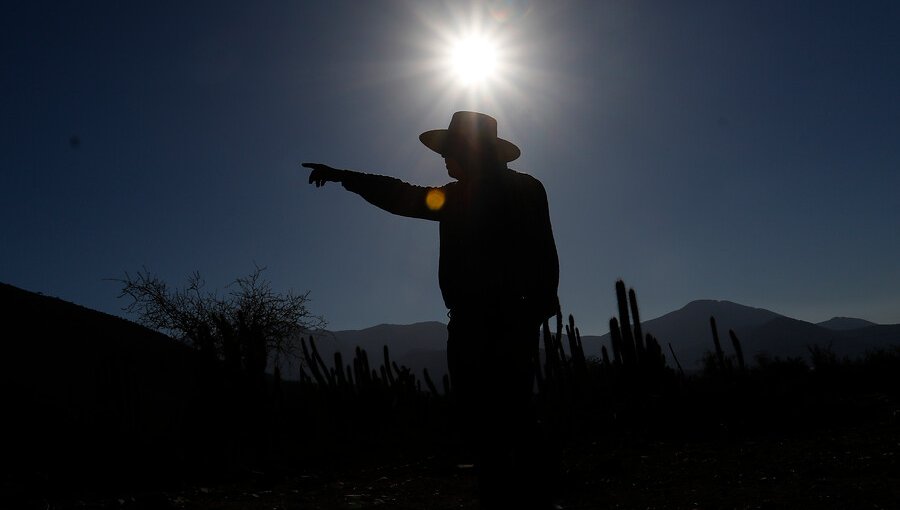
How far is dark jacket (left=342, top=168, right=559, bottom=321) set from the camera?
304cm

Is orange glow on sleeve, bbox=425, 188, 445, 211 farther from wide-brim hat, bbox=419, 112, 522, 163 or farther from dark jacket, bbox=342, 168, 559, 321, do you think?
wide-brim hat, bbox=419, 112, 522, 163

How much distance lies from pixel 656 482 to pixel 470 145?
3.69 meters

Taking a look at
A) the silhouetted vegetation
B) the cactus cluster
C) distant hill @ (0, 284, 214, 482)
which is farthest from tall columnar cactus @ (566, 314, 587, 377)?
distant hill @ (0, 284, 214, 482)

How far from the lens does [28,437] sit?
1149 centimetres

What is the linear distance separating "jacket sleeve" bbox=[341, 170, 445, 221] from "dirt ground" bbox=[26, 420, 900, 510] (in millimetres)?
2674

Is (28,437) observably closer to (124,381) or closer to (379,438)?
(124,381)

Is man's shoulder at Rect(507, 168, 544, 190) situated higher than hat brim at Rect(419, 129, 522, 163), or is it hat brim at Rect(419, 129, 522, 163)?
hat brim at Rect(419, 129, 522, 163)

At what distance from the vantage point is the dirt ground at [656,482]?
418 centimetres

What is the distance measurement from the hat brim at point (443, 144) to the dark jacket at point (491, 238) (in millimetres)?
295

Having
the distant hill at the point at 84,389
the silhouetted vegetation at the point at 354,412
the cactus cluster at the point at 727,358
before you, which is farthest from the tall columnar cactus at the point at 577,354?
the distant hill at the point at 84,389

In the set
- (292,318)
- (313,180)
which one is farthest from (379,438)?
(292,318)

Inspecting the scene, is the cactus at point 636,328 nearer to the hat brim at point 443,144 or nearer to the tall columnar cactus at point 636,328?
the tall columnar cactus at point 636,328

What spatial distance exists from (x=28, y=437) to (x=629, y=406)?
1207 cm

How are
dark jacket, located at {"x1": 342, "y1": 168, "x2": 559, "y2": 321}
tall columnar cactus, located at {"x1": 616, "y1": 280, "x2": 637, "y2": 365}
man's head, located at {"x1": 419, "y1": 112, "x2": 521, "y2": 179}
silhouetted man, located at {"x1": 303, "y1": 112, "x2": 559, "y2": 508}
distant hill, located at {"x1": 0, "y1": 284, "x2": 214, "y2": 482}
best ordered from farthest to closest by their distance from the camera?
tall columnar cactus, located at {"x1": 616, "y1": 280, "x2": 637, "y2": 365} → distant hill, located at {"x1": 0, "y1": 284, "x2": 214, "y2": 482} → man's head, located at {"x1": 419, "y1": 112, "x2": 521, "y2": 179} → dark jacket, located at {"x1": 342, "y1": 168, "x2": 559, "y2": 321} → silhouetted man, located at {"x1": 303, "y1": 112, "x2": 559, "y2": 508}
